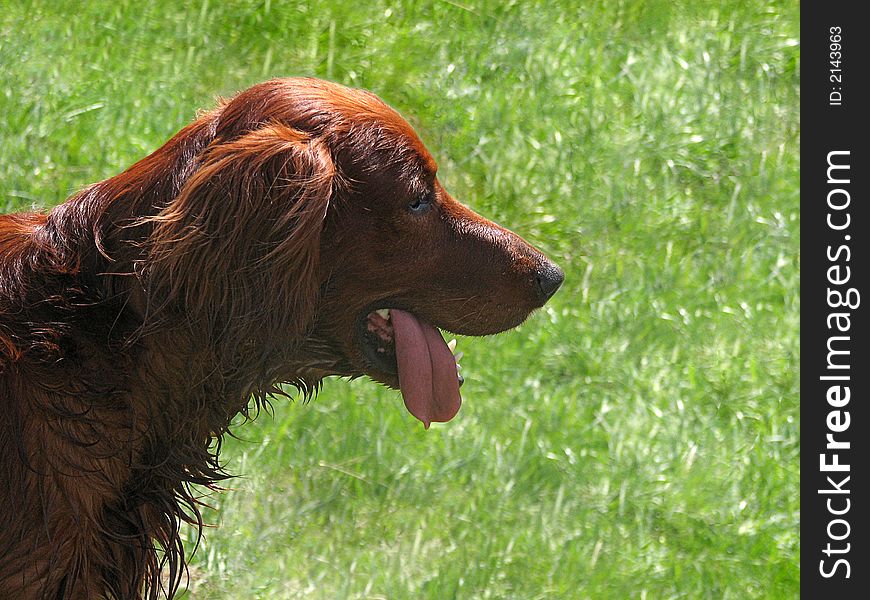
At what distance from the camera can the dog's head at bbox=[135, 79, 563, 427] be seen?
3.61 metres

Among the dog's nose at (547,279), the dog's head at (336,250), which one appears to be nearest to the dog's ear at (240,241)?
the dog's head at (336,250)

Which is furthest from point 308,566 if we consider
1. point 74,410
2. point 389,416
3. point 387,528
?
point 74,410

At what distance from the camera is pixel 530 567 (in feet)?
18.2

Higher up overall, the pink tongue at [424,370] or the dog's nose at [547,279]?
the dog's nose at [547,279]

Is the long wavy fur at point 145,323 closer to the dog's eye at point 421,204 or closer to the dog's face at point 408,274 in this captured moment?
the dog's face at point 408,274

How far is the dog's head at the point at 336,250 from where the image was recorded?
11.8ft

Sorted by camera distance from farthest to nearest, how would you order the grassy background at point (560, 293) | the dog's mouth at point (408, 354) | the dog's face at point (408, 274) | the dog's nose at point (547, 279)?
the grassy background at point (560, 293), the dog's nose at point (547, 279), the dog's mouth at point (408, 354), the dog's face at point (408, 274)

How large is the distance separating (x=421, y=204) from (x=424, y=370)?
0.50 metres

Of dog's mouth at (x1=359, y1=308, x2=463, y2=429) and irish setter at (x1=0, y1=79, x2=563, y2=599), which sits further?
dog's mouth at (x1=359, y1=308, x2=463, y2=429)

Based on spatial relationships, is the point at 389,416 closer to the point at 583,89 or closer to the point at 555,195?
the point at 555,195

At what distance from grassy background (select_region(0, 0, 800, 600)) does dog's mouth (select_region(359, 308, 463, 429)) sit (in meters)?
1.53

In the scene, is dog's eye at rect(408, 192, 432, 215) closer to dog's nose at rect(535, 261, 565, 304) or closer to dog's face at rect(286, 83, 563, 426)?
dog's face at rect(286, 83, 563, 426)

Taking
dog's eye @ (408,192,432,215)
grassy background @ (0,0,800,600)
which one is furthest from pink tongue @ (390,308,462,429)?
grassy background @ (0,0,800,600)
